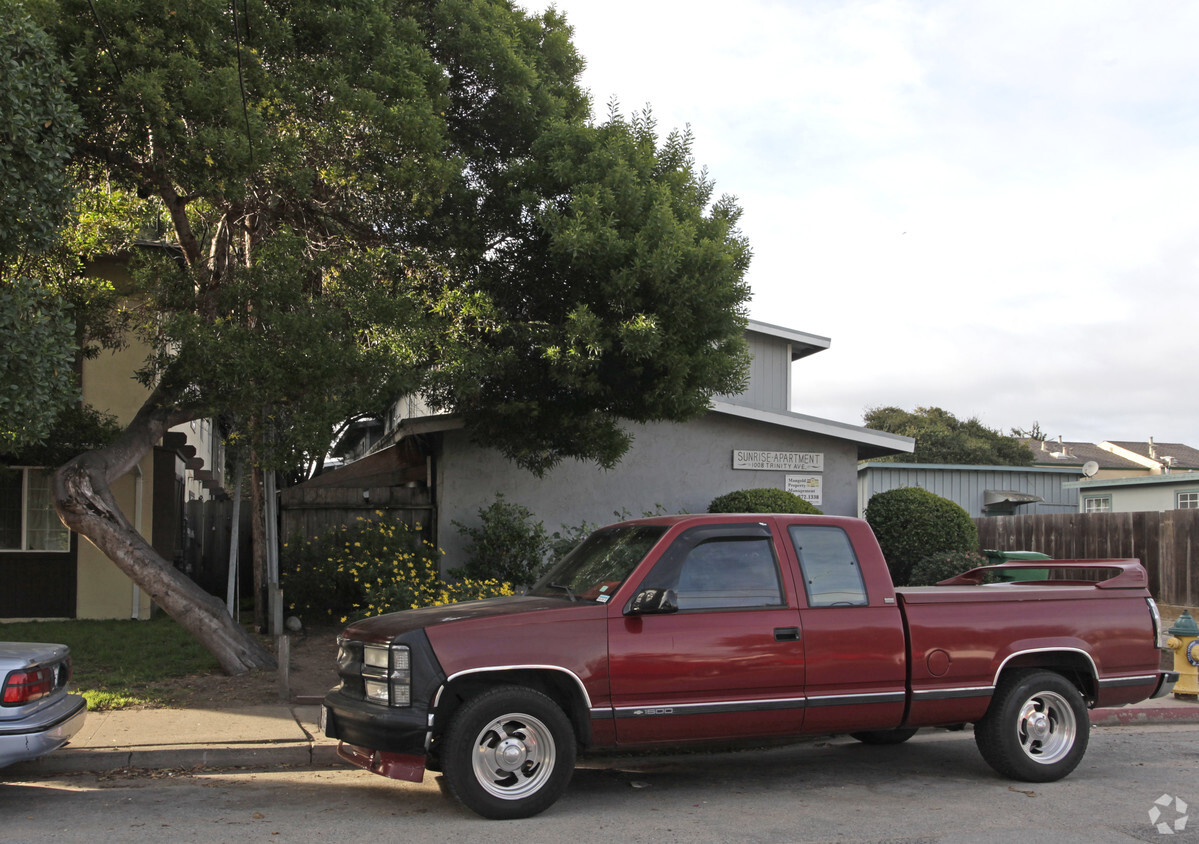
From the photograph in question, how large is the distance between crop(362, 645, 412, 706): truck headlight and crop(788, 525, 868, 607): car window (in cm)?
267

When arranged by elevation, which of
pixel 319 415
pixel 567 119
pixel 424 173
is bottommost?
pixel 319 415

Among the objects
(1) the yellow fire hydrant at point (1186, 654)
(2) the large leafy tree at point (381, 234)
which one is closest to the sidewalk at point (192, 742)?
(2) the large leafy tree at point (381, 234)

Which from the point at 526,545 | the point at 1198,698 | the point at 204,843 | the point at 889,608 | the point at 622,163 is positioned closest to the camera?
the point at 204,843

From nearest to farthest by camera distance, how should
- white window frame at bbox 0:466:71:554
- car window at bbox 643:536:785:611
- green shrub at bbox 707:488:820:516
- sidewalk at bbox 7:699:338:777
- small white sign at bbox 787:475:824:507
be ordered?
car window at bbox 643:536:785:611 < sidewalk at bbox 7:699:338:777 < white window frame at bbox 0:466:71:554 < green shrub at bbox 707:488:820:516 < small white sign at bbox 787:475:824:507

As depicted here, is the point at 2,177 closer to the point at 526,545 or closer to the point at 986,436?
the point at 526,545

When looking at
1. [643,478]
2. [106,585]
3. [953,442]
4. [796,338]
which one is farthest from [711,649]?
[953,442]

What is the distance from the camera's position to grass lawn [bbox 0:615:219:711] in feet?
31.6

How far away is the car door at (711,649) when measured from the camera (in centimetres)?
635

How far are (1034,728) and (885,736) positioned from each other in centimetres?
153

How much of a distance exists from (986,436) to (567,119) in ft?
144

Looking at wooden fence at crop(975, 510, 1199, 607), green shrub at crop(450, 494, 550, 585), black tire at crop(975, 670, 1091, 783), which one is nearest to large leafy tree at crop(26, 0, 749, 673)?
green shrub at crop(450, 494, 550, 585)

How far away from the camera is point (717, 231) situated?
12.0 meters

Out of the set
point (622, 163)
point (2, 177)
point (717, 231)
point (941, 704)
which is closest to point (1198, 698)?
point (941, 704)

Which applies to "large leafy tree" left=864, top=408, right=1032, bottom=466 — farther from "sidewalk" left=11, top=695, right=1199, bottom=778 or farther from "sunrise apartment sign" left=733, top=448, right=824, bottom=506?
"sidewalk" left=11, top=695, right=1199, bottom=778
